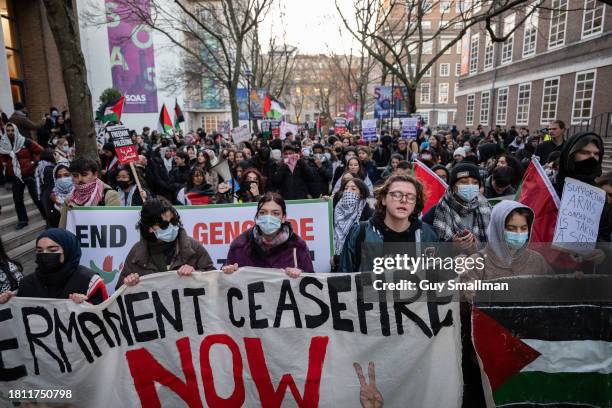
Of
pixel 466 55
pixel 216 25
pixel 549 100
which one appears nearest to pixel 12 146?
pixel 216 25

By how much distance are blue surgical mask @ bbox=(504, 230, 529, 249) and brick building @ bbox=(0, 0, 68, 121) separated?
58.4 feet

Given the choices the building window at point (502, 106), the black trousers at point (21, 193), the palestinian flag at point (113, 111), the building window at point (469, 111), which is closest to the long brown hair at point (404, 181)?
the palestinian flag at point (113, 111)

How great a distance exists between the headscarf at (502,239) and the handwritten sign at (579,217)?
48 centimetres

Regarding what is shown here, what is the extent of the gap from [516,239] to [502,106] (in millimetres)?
30137

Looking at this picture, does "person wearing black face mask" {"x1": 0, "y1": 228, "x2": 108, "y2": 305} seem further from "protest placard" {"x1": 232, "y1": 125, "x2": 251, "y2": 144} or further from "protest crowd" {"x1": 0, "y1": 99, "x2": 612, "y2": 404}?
"protest placard" {"x1": 232, "y1": 125, "x2": 251, "y2": 144}

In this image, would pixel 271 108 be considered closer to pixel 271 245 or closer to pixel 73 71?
pixel 73 71

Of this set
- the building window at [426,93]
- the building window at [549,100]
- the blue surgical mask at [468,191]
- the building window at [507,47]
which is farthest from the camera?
the building window at [426,93]

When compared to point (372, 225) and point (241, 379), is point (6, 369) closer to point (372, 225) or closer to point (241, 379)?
point (241, 379)

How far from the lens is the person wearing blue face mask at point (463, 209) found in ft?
11.0

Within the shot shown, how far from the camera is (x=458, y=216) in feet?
11.3

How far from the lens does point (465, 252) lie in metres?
2.95

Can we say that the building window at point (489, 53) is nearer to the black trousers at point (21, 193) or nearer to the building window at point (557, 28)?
the building window at point (557, 28)

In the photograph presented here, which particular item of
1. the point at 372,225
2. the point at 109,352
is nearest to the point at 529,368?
the point at 372,225

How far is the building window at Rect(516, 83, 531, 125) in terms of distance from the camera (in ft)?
83.5
